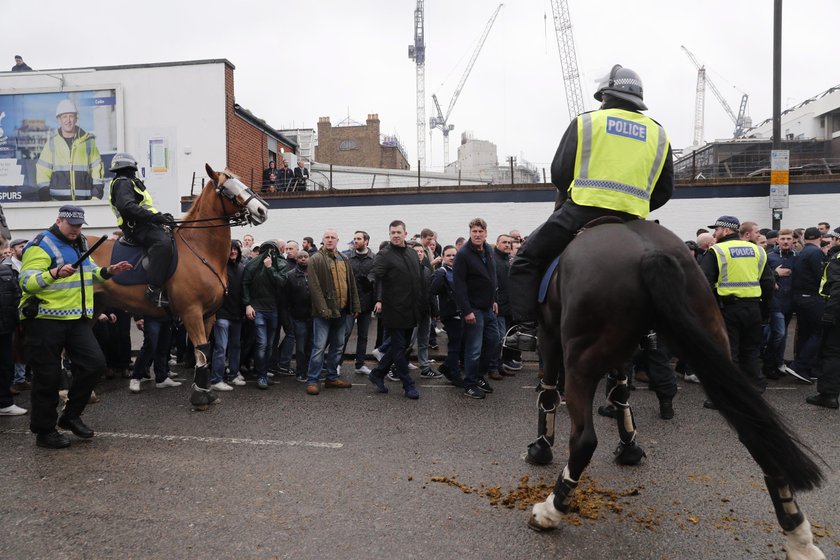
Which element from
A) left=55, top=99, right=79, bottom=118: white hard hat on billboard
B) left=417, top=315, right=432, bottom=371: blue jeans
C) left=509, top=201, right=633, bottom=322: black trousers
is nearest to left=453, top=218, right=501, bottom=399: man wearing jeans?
left=417, top=315, right=432, bottom=371: blue jeans

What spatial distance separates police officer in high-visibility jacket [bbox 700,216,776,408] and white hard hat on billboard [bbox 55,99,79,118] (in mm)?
21795

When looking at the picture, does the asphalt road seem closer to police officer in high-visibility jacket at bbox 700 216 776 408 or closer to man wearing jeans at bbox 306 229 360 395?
police officer in high-visibility jacket at bbox 700 216 776 408

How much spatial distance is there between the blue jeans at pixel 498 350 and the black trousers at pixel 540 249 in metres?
4.17

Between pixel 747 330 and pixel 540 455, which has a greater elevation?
pixel 747 330

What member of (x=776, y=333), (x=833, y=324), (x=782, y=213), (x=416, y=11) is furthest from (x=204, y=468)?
(x=416, y=11)

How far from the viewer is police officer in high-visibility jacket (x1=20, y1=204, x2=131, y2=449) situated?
18.3 feet

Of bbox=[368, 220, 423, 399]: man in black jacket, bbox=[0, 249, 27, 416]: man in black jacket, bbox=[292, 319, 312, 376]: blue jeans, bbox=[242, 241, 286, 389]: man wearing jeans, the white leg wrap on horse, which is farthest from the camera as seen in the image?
bbox=[292, 319, 312, 376]: blue jeans

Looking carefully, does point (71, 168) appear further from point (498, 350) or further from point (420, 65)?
point (420, 65)

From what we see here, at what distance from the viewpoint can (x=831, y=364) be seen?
6977 mm

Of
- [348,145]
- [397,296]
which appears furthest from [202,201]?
[348,145]

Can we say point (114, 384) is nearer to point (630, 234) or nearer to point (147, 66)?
point (630, 234)

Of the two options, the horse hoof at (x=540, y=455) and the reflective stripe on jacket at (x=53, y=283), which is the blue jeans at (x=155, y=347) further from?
the horse hoof at (x=540, y=455)

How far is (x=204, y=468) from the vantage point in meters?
4.97

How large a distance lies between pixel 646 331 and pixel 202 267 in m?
5.40
